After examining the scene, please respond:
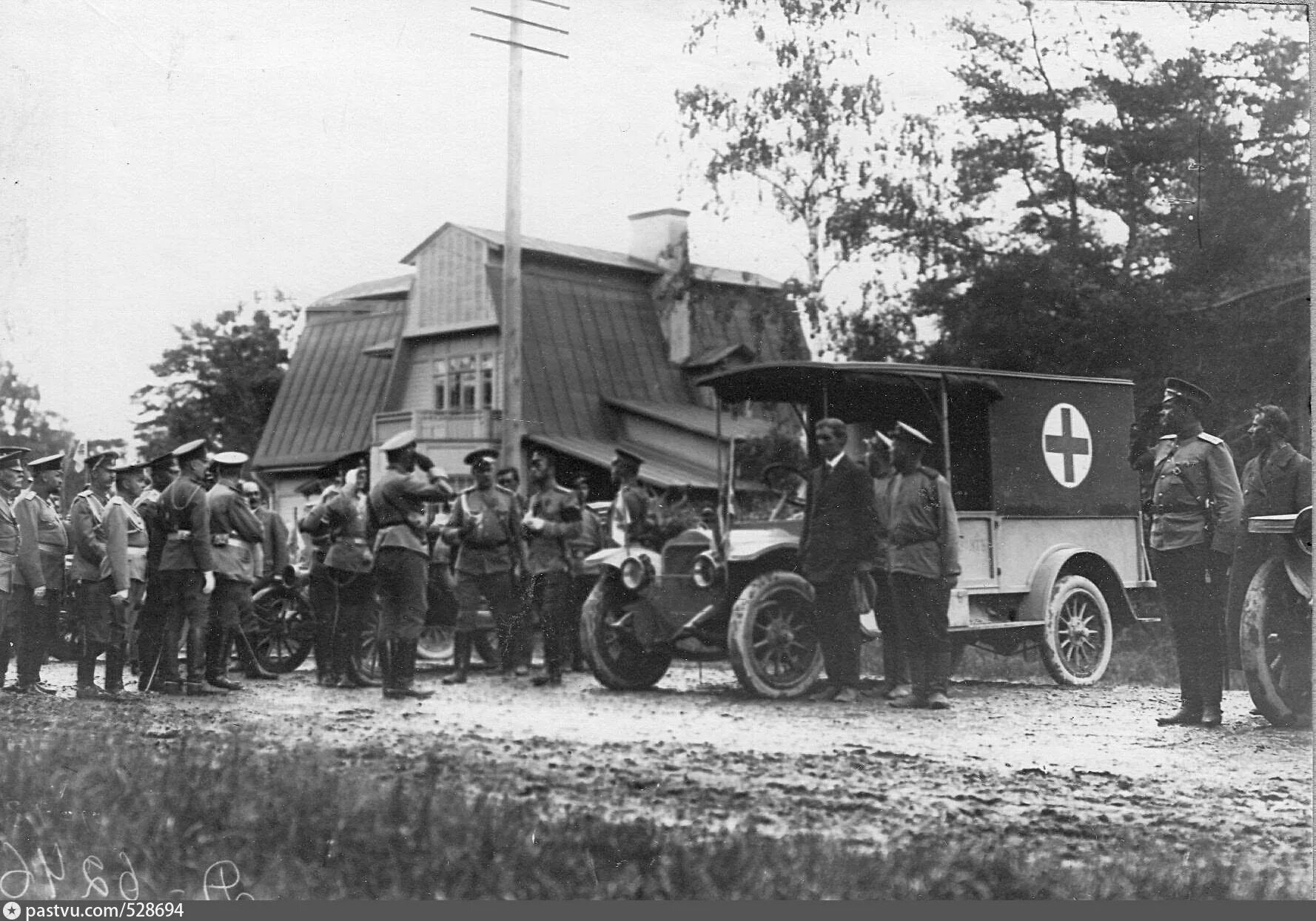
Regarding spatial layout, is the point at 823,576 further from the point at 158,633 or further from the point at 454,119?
the point at 158,633

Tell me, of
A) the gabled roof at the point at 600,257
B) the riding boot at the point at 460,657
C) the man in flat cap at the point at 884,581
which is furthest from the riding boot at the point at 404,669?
the man in flat cap at the point at 884,581

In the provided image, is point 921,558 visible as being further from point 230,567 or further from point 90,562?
point 90,562

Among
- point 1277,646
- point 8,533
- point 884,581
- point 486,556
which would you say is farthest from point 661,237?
point 8,533

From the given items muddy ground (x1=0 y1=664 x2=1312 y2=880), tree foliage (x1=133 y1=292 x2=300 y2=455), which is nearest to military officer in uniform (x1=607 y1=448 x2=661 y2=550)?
muddy ground (x1=0 y1=664 x2=1312 y2=880)

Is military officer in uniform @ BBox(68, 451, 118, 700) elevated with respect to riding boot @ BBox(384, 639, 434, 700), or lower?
elevated

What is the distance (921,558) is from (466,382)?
211 centimetres

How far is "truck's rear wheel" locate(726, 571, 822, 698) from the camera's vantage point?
238 inches

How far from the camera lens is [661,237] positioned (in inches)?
243

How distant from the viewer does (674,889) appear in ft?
17.1

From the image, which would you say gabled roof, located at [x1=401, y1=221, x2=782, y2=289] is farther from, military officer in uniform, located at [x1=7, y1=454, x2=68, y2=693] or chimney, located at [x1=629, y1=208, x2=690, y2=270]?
military officer in uniform, located at [x1=7, y1=454, x2=68, y2=693]

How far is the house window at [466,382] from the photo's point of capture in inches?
237

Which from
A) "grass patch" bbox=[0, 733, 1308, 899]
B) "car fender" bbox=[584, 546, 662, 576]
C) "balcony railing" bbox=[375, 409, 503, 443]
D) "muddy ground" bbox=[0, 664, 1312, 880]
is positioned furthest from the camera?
"car fender" bbox=[584, 546, 662, 576]

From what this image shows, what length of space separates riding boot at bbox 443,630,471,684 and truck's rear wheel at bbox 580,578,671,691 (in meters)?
0.49

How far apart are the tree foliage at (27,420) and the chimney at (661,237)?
257 cm
